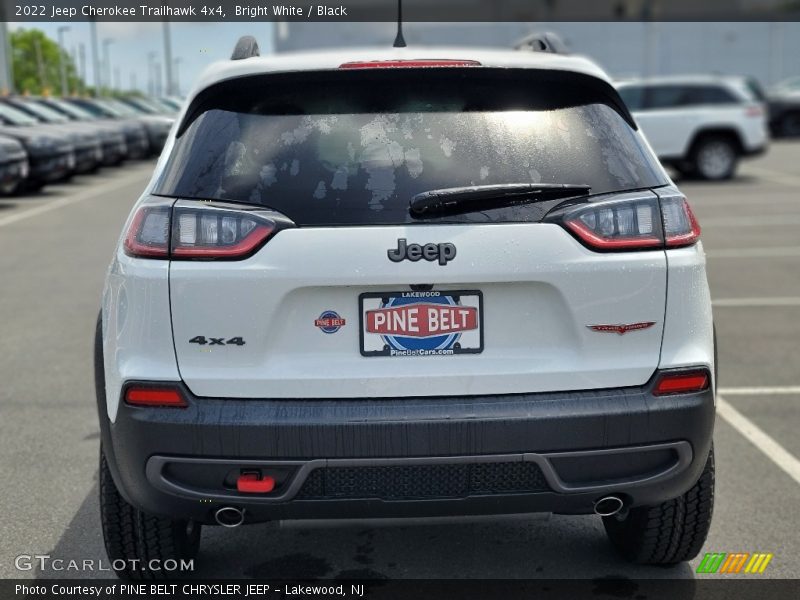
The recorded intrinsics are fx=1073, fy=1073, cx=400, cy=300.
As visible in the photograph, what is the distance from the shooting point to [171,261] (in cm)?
294

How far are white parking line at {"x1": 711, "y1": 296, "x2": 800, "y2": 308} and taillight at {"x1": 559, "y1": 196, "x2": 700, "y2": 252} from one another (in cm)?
569

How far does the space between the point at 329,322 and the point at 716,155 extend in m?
19.0

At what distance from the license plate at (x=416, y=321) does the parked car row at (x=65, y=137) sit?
11.6m

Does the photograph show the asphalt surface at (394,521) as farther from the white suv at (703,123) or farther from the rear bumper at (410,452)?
the white suv at (703,123)

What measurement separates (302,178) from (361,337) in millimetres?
473

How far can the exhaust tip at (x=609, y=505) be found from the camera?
3.04 meters

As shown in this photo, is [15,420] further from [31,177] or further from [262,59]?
[31,177]

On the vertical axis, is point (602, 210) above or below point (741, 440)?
above

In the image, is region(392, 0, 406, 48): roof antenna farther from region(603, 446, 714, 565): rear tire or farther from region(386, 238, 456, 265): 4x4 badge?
region(603, 446, 714, 565): rear tire

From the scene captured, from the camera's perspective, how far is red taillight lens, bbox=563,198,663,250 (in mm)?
2951

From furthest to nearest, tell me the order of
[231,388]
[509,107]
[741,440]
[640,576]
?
[741,440]
[640,576]
[509,107]
[231,388]

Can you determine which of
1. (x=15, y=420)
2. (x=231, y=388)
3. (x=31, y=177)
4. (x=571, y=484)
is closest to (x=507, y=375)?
(x=571, y=484)

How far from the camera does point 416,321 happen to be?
9.57 ft

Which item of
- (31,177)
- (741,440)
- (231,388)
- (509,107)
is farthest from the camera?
(31,177)
